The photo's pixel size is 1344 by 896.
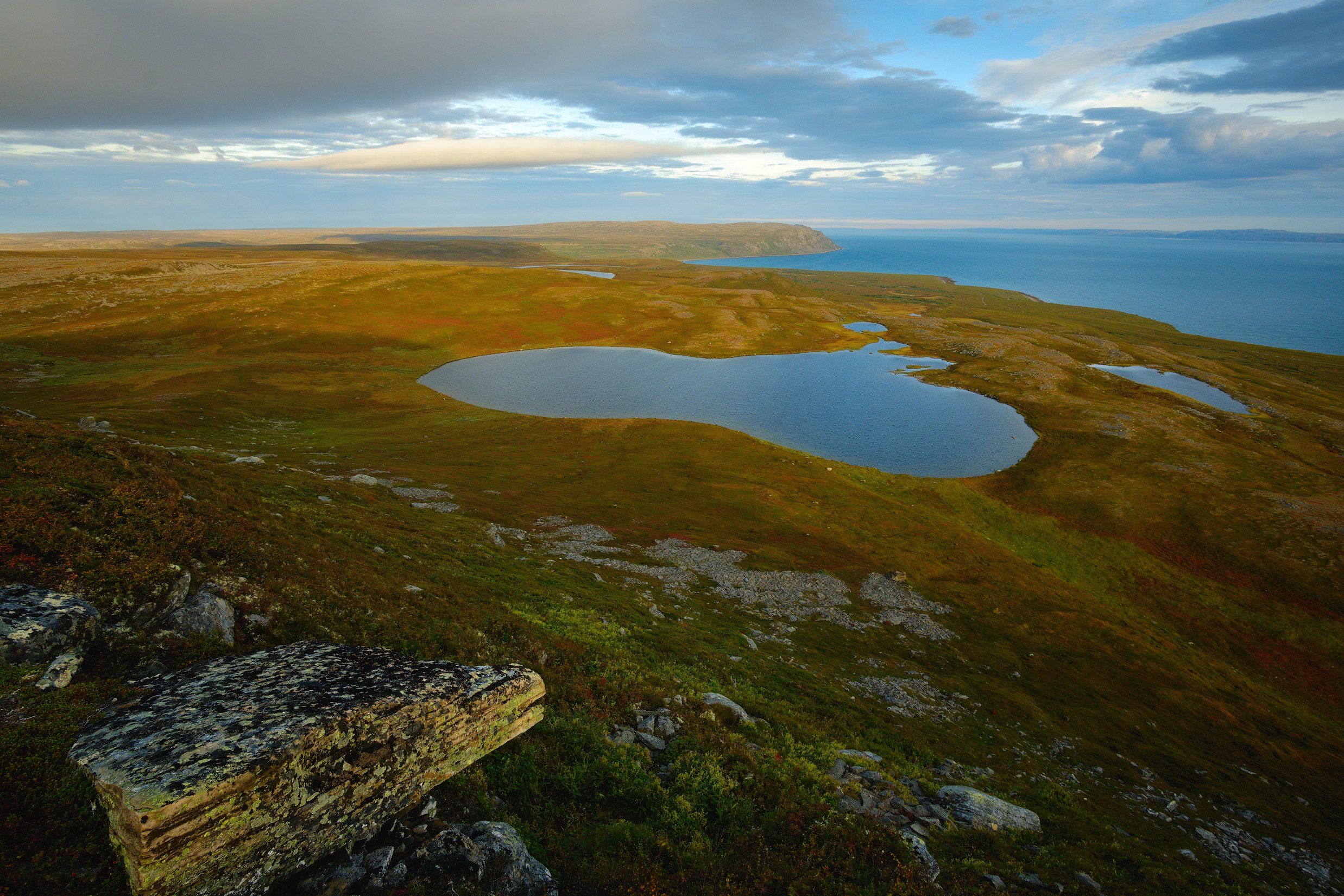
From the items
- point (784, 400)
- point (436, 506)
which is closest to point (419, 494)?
point (436, 506)

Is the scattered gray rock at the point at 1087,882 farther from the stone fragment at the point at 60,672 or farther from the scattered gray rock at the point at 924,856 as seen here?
the stone fragment at the point at 60,672

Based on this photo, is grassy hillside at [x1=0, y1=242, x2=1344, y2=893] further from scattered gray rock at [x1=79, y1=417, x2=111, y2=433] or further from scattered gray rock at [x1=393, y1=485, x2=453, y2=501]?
scattered gray rock at [x1=79, y1=417, x2=111, y2=433]

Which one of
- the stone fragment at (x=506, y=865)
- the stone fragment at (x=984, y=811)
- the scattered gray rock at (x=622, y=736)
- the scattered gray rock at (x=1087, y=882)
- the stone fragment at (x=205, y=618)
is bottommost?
the stone fragment at (x=984, y=811)

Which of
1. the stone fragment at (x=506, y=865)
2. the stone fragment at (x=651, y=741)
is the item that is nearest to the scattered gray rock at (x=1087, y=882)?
the stone fragment at (x=651, y=741)

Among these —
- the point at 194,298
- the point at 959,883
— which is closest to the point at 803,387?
the point at 959,883

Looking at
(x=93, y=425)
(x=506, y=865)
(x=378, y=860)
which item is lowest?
(x=93, y=425)

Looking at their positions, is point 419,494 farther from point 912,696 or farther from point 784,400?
point 784,400

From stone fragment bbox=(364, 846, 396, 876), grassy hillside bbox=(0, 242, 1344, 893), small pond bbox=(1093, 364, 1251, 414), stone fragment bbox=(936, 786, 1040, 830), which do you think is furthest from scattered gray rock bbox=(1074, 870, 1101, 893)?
small pond bbox=(1093, 364, 1251, 414)

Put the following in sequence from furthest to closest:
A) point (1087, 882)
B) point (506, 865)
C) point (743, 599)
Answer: point (743, 599) < point (1087, 882) < point (506, 865)
